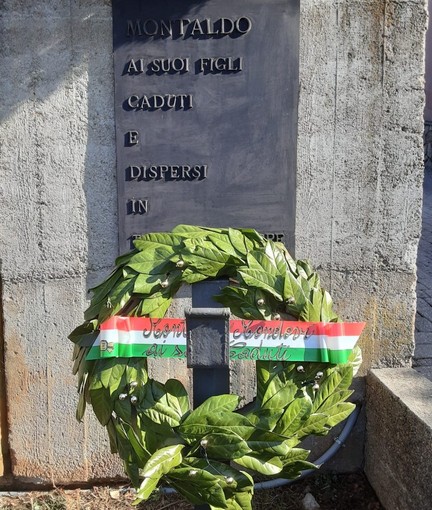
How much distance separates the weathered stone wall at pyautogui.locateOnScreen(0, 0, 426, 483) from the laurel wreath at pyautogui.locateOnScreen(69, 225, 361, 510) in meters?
1.11

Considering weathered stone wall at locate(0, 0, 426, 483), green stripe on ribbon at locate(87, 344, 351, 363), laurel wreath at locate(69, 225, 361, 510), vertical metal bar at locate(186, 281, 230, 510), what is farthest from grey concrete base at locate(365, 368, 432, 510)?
vertical metal bar at locate(186, 281, 230, 510)

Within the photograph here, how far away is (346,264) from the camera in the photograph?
4.00 metres

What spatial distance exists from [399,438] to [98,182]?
1991 mm

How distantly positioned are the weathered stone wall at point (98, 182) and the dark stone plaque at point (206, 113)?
109mm

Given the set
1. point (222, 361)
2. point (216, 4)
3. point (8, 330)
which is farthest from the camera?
point (8, 330)

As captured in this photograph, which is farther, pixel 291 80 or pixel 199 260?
pixel 291 80

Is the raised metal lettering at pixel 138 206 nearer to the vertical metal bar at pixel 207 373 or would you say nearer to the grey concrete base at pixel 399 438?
the vertical metal bar at pixel 207 373

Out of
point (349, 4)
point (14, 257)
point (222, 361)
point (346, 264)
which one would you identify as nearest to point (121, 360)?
point (222, 361)

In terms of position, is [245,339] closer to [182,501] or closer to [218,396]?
Result: [218,396]

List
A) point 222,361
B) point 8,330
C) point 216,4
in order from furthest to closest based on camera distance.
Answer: point 8,330, point 216,4, point 222,361

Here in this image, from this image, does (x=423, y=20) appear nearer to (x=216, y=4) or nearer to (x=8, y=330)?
(x=216, y=4)

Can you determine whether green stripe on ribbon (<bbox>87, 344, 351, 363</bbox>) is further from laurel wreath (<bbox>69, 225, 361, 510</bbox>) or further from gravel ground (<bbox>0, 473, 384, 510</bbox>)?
gravel ground (<bbox>0, 473, 384, 510</bbox>)

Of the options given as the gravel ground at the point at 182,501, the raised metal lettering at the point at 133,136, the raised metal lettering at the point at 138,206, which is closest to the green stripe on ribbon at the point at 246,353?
the raised metal lettering at the point at 138,206

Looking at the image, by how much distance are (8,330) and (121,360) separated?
4.58 ft
